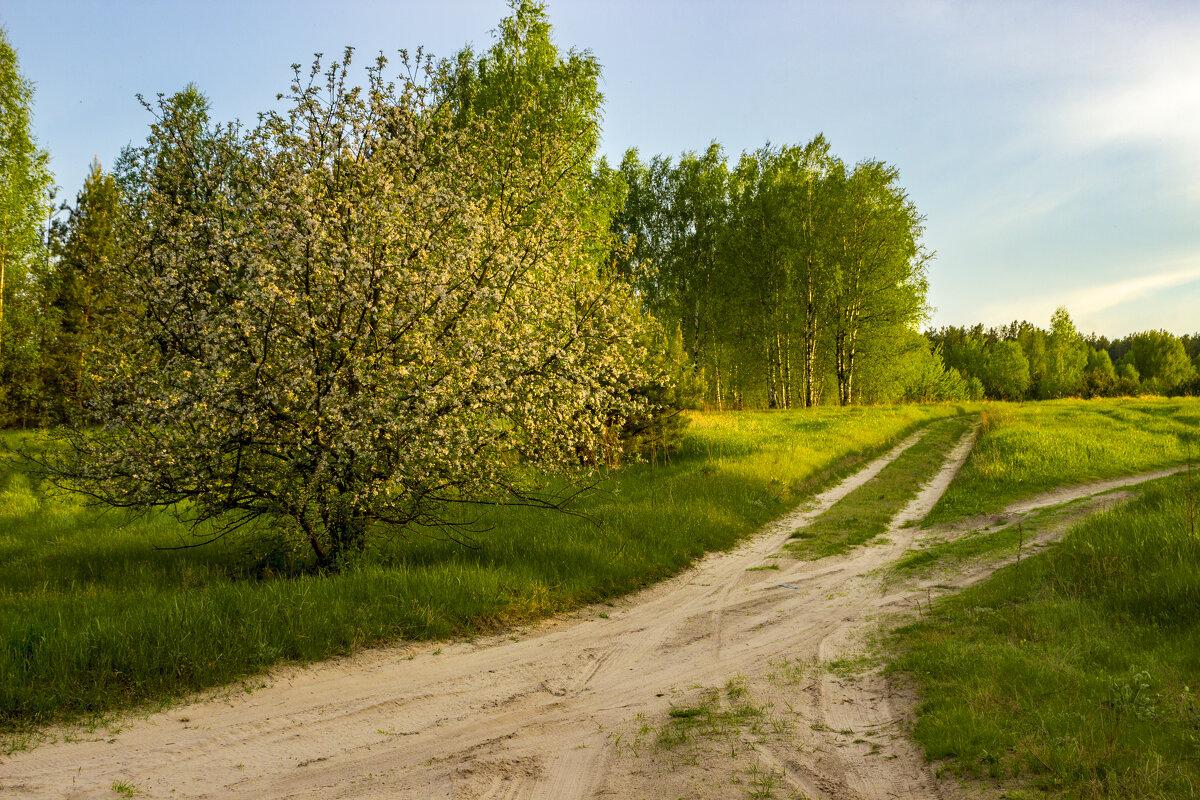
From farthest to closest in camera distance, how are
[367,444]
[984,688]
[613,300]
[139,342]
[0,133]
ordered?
1. [0,133]
2. [613,300]
3. [139,342]
4. [367,444]
5. [984,688]

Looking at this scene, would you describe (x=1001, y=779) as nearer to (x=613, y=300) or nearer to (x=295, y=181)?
(x=613, y=300)

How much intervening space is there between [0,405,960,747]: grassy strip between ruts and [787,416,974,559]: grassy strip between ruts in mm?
1353

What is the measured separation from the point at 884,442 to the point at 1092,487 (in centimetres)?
1126

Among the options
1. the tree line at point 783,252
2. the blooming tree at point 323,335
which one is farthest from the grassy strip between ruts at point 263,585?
the tree line at point 783,252

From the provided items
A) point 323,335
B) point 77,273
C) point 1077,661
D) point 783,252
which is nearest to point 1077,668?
point 1077,661

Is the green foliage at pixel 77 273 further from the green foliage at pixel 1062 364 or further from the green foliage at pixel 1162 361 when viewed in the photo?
the green foliage at pixel 1162 361

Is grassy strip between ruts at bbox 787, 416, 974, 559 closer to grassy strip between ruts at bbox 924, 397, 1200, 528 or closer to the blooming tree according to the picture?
grassy strip between ruts at bbox 924, 397, 1200, 528

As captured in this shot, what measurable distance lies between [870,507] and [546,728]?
13.4 meters

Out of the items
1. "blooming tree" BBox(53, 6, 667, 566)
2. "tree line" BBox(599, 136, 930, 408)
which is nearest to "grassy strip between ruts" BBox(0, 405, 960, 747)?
"blooming tree" BBox(53, 6, 667, 566)

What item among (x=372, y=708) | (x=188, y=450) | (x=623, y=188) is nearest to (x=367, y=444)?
(x=188, y=450)

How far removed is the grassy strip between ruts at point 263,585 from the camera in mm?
6243

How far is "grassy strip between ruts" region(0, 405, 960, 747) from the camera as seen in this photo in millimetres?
6243

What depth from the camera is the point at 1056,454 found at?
21000 millimetres

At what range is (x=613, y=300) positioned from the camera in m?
11.5
